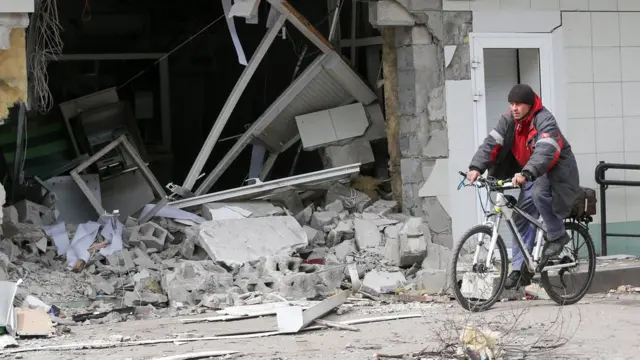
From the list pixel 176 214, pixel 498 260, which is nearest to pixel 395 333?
pixel 498 260

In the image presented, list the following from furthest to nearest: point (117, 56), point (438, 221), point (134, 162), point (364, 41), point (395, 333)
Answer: point (117, 56)
point (364, 41)
point (134, 162)
point (438, 221)
point (395, 333)

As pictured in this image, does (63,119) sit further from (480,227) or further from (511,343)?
(511,343)

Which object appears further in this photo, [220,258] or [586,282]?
[220,258]

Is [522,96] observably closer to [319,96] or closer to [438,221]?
[438,221]

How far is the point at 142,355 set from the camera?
647 cm

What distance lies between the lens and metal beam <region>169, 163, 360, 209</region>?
10359 mm

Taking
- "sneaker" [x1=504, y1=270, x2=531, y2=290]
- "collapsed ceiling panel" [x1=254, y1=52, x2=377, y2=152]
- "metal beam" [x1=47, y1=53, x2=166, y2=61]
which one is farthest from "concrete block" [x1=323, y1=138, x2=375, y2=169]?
"metal beam" [x1=47, y1=53, x2=166, y2=61]

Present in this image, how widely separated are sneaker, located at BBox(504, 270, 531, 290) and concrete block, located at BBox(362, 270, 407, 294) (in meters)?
1.34

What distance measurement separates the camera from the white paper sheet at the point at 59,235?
31.2ft

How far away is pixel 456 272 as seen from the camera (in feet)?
25.1

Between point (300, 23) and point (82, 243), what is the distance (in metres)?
3.25

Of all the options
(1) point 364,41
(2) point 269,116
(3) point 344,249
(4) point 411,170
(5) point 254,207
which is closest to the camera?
(3) point 344,249

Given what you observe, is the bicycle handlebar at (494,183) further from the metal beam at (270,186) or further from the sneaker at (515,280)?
the metal beam at (270,186)

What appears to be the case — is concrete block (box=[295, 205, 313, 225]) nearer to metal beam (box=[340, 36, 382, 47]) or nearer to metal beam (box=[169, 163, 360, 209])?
metal beam (box=[169, 163, 360, 209])
